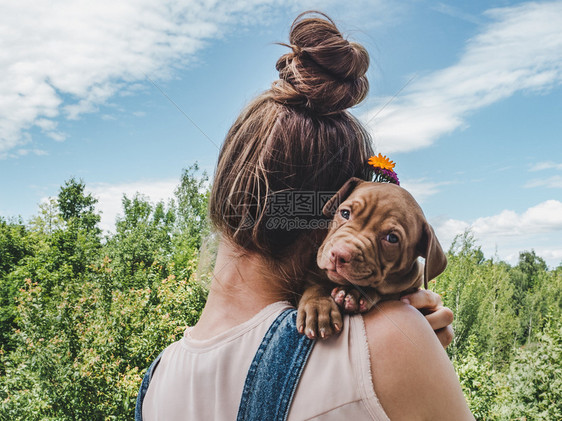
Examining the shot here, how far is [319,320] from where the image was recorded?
61.5 inches

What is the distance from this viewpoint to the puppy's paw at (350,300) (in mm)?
1728

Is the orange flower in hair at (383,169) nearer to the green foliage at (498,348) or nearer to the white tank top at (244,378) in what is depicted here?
the white tank top at (244,378)

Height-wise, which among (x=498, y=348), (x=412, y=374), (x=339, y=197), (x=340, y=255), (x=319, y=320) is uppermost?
(x=339, y=197)

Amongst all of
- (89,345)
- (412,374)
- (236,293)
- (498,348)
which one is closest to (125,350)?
(89,345)

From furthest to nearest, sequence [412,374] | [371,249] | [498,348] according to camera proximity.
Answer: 1. [498,348]
2. [371,249]
3. [412,374]

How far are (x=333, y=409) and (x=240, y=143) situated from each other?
1074 millimetres

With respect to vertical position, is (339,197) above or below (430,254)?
above

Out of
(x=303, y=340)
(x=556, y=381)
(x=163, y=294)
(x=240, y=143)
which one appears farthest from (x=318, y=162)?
(x=163, y=294)

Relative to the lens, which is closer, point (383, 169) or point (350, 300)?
point (350, 300)

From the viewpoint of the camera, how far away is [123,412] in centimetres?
816

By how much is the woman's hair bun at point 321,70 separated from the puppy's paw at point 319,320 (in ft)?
2.63

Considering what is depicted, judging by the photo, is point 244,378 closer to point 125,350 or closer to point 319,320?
point 319,320

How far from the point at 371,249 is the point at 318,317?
0.49 m

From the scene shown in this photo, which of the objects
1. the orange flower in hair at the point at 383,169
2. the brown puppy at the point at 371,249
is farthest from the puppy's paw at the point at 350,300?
the orange flower in hair at the point at 383,169
